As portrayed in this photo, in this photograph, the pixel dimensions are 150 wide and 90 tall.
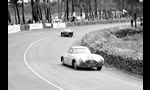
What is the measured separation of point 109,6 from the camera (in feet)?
458

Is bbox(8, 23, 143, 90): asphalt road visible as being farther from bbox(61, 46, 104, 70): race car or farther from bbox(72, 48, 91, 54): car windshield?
bbox(72, 48, 91, 54): car windshield

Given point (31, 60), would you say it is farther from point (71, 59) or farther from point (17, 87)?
point (17, 87)

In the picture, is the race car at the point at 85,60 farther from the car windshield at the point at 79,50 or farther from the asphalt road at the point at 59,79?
the asphalt road at the point at 59,79

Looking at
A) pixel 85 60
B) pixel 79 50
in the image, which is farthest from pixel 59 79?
pixel 79 50

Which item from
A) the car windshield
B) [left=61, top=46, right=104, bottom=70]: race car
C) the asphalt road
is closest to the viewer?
the asphalt road

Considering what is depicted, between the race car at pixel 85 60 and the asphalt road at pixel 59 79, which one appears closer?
the asphalt road at pixel 59 79

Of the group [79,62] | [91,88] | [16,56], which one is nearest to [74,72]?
[79,62]

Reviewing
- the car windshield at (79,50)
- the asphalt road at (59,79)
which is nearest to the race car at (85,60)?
the car windshield at (79,50)

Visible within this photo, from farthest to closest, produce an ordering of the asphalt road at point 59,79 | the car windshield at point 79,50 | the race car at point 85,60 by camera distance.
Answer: the car windshield at point 79,50 → the race car at point 85,60 → the asphalt road at point 59,79

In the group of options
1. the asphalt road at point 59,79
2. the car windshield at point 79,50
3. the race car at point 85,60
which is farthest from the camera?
the car windshield at point 79,50

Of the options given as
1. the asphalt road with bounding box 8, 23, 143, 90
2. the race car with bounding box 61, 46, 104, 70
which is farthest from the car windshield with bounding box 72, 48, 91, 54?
the asphalt road with bounding box 8, 23, 143, 90

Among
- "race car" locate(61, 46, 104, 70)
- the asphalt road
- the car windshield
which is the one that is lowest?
the asphalt road

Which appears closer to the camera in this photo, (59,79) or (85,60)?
(59,79)

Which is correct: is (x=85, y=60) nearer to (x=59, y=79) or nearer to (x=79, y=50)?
(x=79, y=50)
